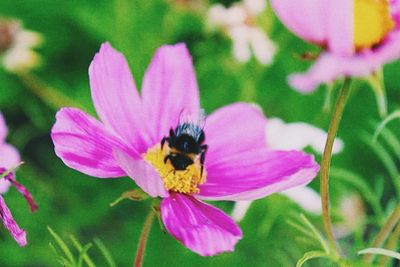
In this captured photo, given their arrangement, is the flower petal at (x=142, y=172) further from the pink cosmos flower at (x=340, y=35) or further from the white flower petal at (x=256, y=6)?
the white flower petal at (x=256, y=6)

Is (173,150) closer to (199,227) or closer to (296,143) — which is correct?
(199,227)

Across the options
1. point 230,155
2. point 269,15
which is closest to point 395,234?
point 230,155

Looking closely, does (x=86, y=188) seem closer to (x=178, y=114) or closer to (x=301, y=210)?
(x=301, y=210)

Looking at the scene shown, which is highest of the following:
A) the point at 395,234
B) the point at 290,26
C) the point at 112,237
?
the point at 290,26

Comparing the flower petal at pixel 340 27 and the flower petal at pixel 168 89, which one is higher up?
the flower petal at pixel 340 27

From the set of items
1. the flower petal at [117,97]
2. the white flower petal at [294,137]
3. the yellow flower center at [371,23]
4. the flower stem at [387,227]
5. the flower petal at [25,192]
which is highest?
the yellow flower center at [371,23]

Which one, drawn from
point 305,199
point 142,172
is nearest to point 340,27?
point 142,172

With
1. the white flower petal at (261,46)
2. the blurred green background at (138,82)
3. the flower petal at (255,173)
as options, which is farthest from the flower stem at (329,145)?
the white flower petal at (261,46)
